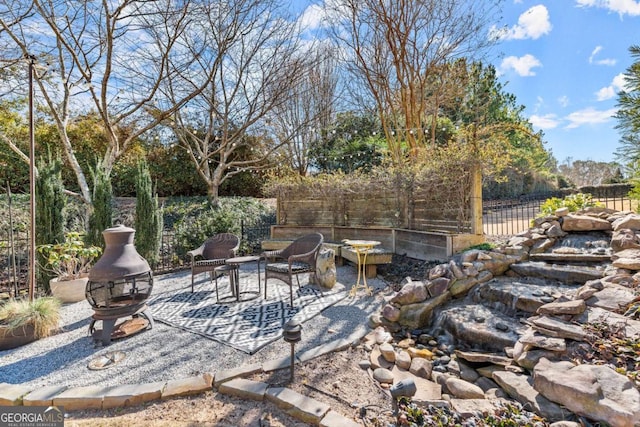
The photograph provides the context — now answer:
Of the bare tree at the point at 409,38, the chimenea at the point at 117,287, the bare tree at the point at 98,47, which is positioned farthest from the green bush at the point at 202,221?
the bare tree at the point at 409,38

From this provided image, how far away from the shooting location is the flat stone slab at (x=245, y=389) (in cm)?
201

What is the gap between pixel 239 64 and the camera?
8.26 metres

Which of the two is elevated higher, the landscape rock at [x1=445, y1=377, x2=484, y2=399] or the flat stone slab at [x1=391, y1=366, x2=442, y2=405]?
the landscape rock at [x1=445, y1=377, x2=484, y2=399]

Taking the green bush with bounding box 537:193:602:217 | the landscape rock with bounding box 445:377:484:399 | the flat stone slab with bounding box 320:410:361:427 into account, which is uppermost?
the green bush with bounding box 537:193:602:217

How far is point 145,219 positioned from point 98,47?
4.00 metres

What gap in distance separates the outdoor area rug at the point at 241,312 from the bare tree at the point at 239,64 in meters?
5.01

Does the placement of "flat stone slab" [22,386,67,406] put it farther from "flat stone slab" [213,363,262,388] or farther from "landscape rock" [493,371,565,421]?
"landscape rock" [493,371,565,421]

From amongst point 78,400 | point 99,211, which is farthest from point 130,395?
point 99,211

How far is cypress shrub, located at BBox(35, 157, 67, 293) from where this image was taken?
428 cm

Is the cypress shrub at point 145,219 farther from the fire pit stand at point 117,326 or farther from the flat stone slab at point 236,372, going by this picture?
the flat stone slab at point 236,372

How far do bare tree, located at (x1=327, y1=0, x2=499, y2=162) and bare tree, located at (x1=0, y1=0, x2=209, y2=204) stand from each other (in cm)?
389

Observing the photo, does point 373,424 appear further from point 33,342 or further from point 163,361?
point 33,342

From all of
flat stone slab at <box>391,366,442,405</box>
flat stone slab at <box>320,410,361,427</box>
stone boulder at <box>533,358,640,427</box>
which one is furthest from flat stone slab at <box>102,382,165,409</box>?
stone boulder at <box>533,358,640,427</box>

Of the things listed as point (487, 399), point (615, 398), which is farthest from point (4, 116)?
point (615, 398)
